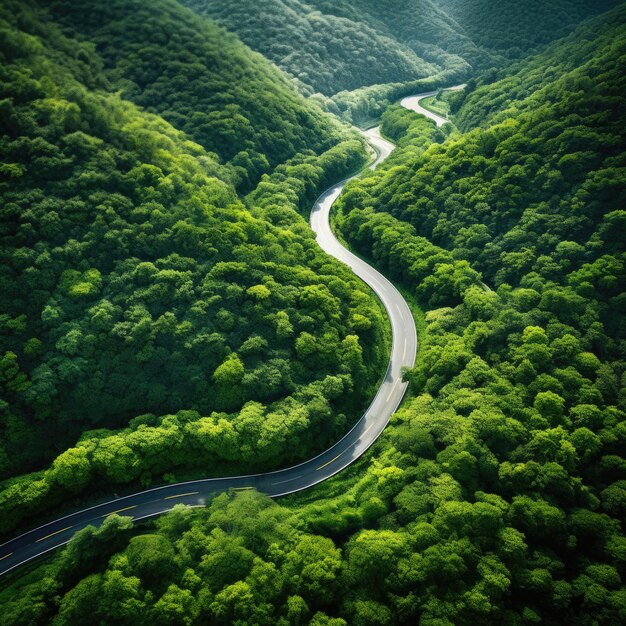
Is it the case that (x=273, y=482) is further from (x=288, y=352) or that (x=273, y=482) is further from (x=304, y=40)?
(x=304, y=40)

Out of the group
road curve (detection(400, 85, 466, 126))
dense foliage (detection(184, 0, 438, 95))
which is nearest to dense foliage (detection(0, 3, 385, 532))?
dense foliage (detection(184, 0, 438, 95))

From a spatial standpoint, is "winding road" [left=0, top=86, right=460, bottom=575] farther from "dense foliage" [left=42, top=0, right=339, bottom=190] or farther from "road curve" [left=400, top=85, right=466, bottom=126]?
"road curve" [left=400, top=85, right=466, bottom=126]

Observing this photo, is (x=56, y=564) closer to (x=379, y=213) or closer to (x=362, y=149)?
(x=379, y=213)

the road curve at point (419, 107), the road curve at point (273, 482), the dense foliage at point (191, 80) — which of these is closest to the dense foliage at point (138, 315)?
the road curve at point (273, 482)

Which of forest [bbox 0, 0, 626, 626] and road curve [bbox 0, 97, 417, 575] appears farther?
road curve [bbox 0, 97, 417, 575]

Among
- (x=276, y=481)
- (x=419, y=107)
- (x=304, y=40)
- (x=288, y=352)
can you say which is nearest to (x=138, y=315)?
(x=288, y=352)

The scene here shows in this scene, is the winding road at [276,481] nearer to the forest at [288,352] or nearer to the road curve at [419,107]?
the forest at [288,352]

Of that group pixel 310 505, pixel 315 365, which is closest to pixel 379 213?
pixel 315 365
